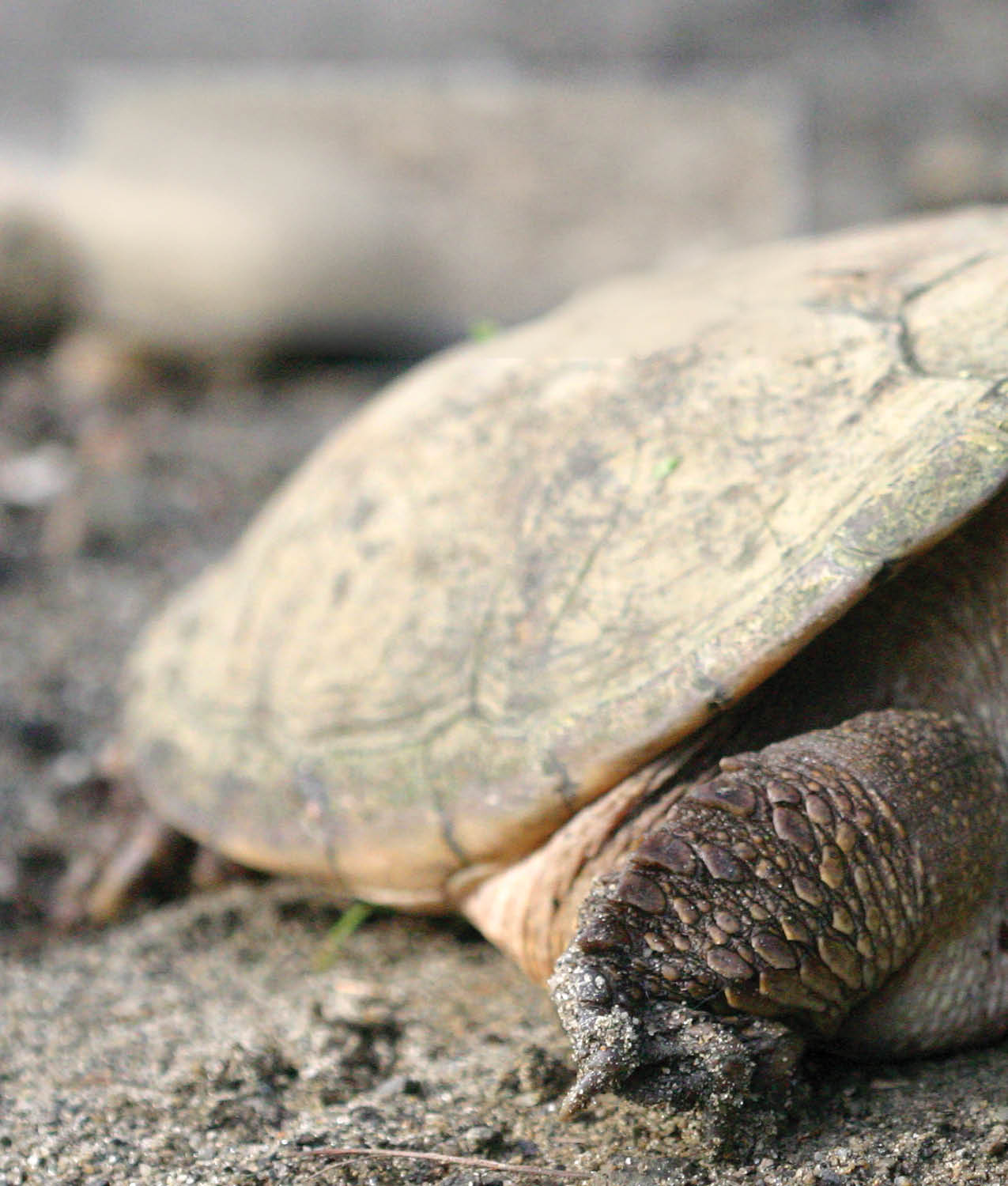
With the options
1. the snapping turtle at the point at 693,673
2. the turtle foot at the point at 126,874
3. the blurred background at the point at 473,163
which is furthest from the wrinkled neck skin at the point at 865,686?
the blurred background at the point at 473,163

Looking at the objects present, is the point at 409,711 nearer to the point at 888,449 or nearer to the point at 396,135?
the point at 888,449

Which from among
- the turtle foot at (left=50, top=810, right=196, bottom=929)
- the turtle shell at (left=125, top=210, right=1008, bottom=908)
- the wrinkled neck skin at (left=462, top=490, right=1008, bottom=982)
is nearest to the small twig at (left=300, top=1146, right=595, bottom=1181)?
the wrinkled neck skin at (left=462, top=490, right=1008, bottom=982)

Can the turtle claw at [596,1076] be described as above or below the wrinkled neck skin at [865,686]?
below

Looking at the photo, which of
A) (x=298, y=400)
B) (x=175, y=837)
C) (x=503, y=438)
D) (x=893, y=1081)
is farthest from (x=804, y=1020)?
(x=298, y=400)

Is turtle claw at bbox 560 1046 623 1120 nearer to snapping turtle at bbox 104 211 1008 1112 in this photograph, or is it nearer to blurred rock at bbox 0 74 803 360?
snapping turtle at bbox 104 211 1008 1112

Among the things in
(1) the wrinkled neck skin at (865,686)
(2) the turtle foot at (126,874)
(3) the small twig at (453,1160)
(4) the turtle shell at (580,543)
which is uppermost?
(4) the turtle shell at (580,543)

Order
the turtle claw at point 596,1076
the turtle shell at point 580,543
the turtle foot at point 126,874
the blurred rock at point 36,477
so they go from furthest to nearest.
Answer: the blurred rock at point 36,477 < the turtle foot at point 126,874 < the turtle shell at point 580,543 < the turtle claw at point 596,1076

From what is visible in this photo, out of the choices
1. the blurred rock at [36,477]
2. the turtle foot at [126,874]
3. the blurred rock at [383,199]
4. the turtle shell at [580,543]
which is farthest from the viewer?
the blurred rock at [383,199]

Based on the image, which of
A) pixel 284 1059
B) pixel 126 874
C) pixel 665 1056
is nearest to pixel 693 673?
pixel 665 1056

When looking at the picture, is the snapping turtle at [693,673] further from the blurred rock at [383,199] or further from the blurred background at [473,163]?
the blurred rock at [383,199]
